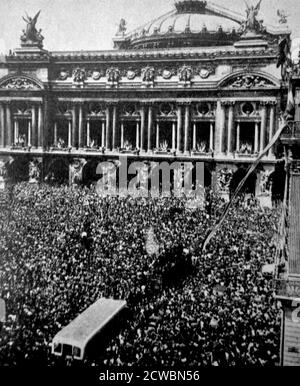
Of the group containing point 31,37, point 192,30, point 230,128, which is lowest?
point 230,128

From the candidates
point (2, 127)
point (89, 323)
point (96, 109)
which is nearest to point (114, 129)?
point (96, 109)

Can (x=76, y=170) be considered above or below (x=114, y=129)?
below

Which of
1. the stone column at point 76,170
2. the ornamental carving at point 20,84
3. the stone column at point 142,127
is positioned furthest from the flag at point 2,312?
the ornamental carving at point 20,84

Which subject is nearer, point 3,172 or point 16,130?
point 3,172

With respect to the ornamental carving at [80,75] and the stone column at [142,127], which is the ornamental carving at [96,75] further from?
the stone column at [142,127]

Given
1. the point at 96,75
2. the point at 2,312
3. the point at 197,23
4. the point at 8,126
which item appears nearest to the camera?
the point at 2,312

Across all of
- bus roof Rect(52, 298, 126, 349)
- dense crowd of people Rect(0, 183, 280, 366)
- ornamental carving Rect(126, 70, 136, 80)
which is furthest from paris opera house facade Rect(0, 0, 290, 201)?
bus roof Rect(52, 298, 126, 349)

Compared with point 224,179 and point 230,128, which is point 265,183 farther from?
point 230,128
